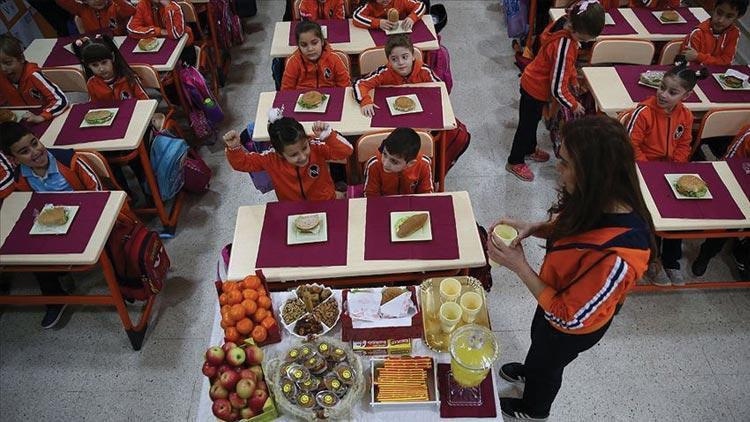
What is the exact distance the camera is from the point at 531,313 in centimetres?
304

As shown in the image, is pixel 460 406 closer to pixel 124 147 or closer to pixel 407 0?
pixel 124 147

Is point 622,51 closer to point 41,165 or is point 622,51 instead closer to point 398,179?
point 398,179

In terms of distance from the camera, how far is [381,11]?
4.23 metres

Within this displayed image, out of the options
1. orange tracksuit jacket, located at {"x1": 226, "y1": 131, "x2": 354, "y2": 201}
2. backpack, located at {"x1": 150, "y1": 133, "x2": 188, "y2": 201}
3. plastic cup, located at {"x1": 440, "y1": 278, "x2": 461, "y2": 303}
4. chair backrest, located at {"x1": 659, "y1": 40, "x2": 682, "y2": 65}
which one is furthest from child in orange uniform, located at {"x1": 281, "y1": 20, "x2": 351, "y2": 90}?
chair backrest, located at {"x1": 659, "y1": 40, "x2": 682, "y2": 65}

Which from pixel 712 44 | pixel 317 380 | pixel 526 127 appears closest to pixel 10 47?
pixel 317 380

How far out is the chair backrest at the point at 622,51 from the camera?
3.65 m

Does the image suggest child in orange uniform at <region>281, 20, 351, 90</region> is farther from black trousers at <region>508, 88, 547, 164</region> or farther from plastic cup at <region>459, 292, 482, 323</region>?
plastic cup at <region>459, 292, 482, 323</region>

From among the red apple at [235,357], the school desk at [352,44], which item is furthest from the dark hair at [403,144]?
the school desk at [352,44]

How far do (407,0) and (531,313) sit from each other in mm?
2641

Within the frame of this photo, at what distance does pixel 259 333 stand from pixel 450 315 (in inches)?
27.9

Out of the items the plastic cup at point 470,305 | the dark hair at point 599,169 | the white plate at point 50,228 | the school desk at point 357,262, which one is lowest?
the white plate at point 50,228

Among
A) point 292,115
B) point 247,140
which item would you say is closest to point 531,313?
point 292,115

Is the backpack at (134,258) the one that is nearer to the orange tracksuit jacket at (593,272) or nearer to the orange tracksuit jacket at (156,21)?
the orange tracksuit jacket at (156,21)

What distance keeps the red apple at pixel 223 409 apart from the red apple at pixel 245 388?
5cm
